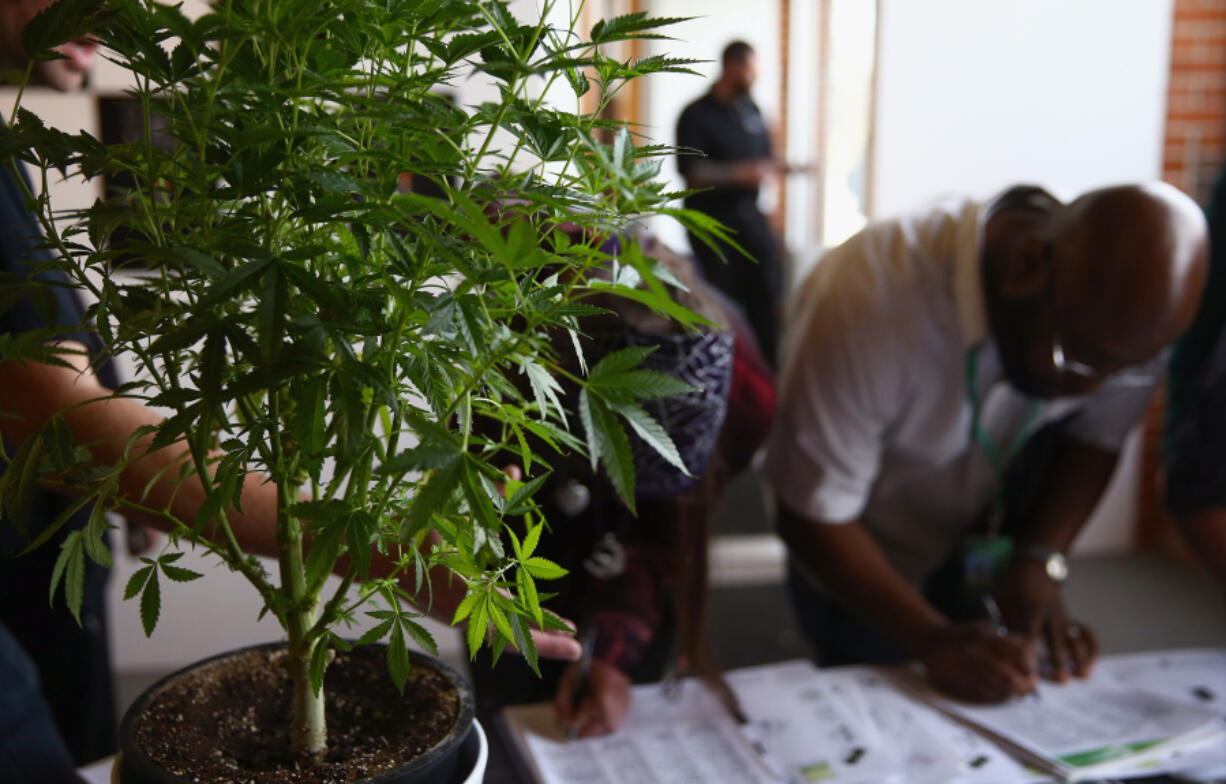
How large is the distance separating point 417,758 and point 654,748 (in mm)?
658

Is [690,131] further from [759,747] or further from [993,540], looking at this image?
[759,747]

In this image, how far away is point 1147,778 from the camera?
3.89 feet

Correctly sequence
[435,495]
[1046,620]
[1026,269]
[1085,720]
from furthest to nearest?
[1046,620], [1026,269], [1085,720], [435,495]

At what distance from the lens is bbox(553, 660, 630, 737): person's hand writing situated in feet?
4.03

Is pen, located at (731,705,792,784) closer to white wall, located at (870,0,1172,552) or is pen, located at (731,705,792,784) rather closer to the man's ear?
the man's ear

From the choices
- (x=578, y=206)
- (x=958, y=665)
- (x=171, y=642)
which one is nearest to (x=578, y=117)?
(x=578, y=206)

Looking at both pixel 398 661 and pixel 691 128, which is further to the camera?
pixel 691 128

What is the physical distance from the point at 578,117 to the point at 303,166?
16 cm

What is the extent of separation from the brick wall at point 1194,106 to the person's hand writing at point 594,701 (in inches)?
118

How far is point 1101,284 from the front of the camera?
1277 millimetres

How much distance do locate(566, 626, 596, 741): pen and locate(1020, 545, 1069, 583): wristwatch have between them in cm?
83

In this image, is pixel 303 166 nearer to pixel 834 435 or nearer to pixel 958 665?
pixel 834 435

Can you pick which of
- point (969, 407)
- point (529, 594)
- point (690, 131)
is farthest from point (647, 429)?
point (690, 131)

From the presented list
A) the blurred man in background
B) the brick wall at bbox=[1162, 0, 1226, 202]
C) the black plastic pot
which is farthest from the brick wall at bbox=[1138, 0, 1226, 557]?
the black plastic pot
